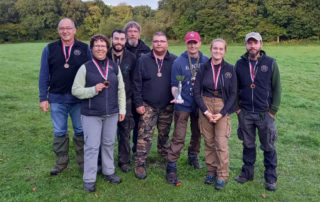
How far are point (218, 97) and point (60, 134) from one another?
2.73 metres

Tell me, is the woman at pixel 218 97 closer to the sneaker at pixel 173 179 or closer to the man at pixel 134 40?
the sneaker at pixel 173 179

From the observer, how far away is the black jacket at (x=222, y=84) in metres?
4.66

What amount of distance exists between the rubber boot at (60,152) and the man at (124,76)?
3.14ft

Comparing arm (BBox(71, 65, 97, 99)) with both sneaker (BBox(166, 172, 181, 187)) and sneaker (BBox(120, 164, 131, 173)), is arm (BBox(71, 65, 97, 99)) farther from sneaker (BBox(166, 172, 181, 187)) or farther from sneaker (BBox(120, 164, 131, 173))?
sneaker (BBox(166, 172, 181, 187))

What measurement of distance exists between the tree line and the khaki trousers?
5020 centimetres

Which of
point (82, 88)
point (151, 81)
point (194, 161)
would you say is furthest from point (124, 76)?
point (194, 161)

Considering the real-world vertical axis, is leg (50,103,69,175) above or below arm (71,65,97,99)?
below

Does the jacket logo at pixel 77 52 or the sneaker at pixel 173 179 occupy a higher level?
the jacket logo at pixel 77 52

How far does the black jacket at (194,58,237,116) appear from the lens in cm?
466

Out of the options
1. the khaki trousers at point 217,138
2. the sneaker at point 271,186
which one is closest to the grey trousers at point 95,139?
the khaki trousers at point 217,138

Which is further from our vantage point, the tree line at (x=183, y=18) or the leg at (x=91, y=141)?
the tree line at (x=183, y=18)

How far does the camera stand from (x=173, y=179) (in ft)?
16.5

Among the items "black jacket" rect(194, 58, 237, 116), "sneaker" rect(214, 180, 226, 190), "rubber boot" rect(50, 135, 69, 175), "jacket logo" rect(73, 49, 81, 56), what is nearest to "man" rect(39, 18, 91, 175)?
"jacket logo" rect(73, 49, 81, 56)

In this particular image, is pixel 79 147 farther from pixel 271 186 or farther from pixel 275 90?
pixel 275 90
